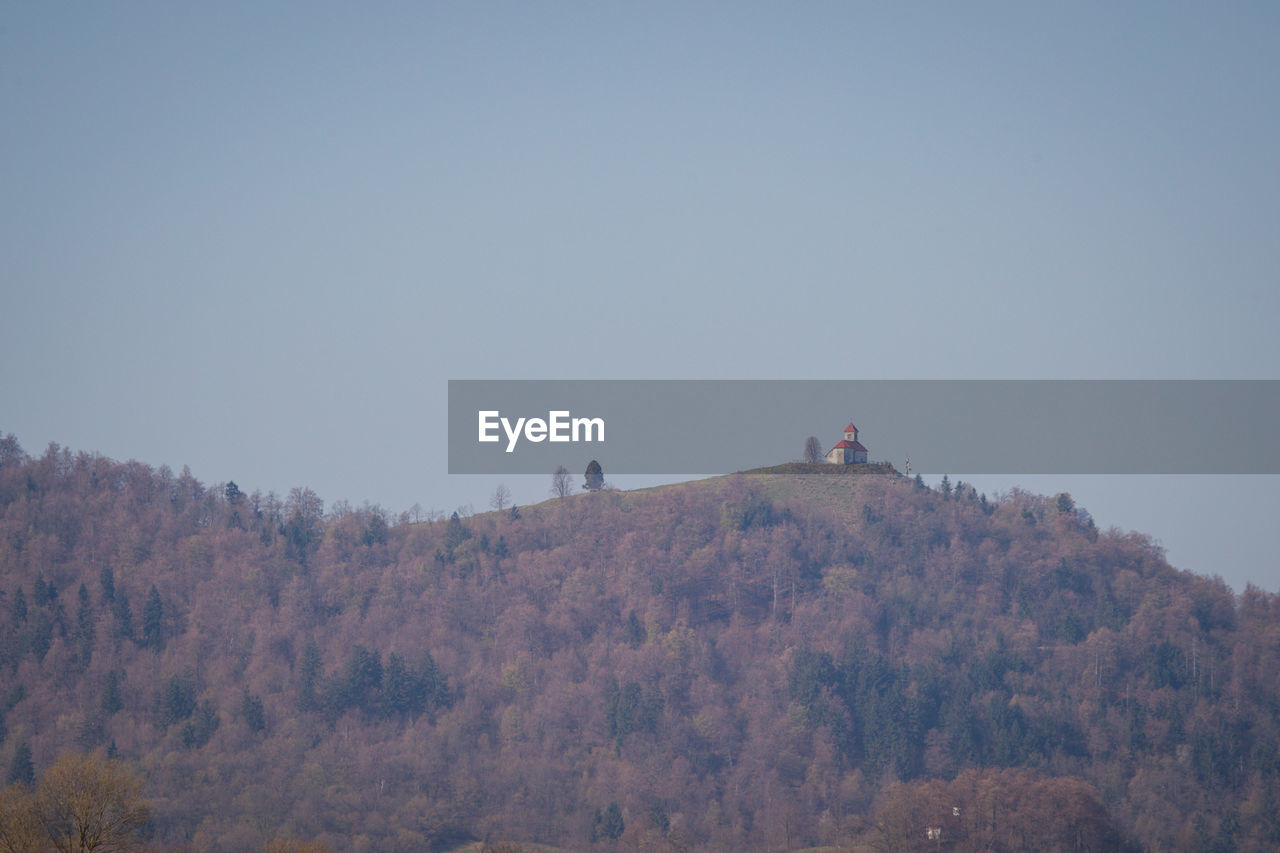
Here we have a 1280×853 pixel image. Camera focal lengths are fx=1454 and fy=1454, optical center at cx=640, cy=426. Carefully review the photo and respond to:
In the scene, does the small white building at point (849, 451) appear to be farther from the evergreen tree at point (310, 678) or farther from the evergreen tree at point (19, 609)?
the evergreen tree at point (19, 609)

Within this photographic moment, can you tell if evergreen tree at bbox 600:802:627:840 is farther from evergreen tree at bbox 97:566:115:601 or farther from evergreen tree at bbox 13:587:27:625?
evergreen tree at bbox 13:587:27:625

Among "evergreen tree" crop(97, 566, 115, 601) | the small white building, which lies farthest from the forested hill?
the small white building

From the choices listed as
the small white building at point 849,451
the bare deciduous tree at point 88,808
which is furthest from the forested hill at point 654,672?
the bare deciduous tree at point 88,808

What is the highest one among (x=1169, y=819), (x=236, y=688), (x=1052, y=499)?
(x=1052, y=499)

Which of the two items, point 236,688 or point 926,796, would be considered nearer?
point 926,796

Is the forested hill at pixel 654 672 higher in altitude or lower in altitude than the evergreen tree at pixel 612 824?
higher

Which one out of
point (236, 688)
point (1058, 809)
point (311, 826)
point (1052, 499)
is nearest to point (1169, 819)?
point (1058, 809)

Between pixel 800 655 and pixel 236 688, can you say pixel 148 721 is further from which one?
pixel 800 655
